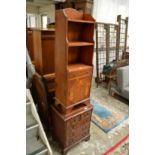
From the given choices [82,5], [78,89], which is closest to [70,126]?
[78,89]

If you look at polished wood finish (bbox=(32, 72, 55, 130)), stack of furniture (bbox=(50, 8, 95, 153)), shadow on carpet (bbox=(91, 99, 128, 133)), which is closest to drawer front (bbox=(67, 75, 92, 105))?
stack of furniture (bbox=(50, 8, 95, 153))

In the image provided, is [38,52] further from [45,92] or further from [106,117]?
[106,117]

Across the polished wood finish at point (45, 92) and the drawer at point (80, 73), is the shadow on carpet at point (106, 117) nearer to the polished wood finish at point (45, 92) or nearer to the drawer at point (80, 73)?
the polished wood finish at point (45, 92)

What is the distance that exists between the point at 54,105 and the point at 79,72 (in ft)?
2.06

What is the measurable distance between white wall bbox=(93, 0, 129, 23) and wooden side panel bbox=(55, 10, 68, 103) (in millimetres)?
2785

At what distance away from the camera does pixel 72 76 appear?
173 cm

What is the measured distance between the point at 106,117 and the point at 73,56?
1.44m

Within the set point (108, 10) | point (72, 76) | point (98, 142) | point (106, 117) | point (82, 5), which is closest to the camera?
point (72, 76)

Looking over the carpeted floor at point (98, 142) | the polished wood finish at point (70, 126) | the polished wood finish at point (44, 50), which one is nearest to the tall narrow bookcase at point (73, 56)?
the polished wood finish at point (70, 126)

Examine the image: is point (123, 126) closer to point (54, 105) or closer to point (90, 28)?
point (54, 105)
